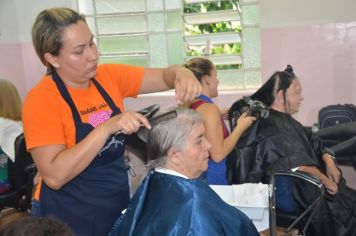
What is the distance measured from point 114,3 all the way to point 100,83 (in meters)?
2.39

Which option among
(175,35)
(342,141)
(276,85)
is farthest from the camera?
(175,35)

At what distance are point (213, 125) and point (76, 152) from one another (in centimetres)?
86

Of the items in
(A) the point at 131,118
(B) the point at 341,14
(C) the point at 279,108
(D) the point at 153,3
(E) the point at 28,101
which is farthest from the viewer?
(D) the point at 153,3

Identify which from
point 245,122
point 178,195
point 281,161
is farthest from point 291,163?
point 178,195

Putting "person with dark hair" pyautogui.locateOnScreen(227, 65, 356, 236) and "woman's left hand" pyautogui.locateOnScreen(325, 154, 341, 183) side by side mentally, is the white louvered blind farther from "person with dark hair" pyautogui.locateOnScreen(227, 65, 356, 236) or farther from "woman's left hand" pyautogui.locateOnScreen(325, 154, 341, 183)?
"woman's left hand" pyautogui.locateOnScreen(325, 154, 341, 183)

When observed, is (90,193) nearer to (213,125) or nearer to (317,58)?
(213,125)

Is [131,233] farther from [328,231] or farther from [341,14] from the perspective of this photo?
[341,14]

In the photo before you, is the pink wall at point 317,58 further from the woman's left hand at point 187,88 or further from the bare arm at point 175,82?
the woman's left hand at point 187,88

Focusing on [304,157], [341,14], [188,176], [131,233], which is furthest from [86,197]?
[341,14]

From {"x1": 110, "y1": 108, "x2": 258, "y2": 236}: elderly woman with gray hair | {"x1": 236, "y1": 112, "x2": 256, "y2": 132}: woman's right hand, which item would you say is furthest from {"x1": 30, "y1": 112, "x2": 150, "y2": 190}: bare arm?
{"x1": 236, "y1": 112, "x2": 256, "y2": 132}: woman's right hand

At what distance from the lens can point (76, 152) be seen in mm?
1157

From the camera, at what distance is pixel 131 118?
1.12m

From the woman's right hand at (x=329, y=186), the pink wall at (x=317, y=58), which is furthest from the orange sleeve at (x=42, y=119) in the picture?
the pink wall at (x=317, y=58)

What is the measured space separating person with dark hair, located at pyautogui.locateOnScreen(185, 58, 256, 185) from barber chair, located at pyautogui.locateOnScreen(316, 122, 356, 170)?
0.76 m
